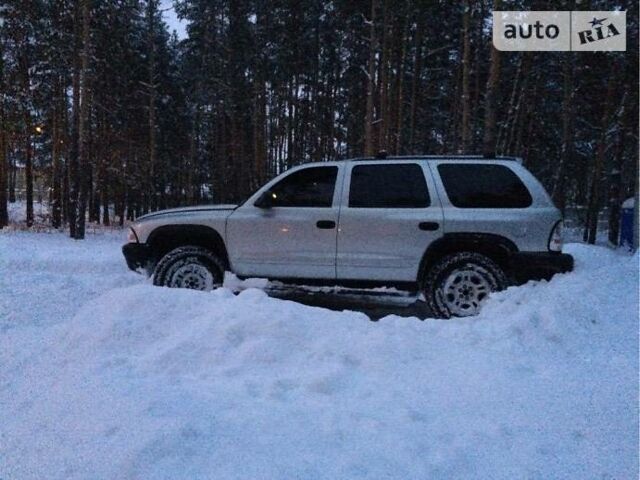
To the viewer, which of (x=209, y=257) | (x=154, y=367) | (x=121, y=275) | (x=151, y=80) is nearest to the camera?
(x=154, y=367)

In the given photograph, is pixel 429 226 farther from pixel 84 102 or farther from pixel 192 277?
pixel 84 102

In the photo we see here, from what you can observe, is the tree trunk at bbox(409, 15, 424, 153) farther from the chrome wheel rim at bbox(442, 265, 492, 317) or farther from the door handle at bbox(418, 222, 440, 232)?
the chrome wheel rim at bbox(442, 265, 492, 317)

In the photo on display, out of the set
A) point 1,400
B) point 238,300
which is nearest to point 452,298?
point 238,300

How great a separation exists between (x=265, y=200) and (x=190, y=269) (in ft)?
4.53

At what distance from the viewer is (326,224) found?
5602 millimetres

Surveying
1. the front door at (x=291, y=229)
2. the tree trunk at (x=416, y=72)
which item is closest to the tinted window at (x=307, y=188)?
the front door at (x=291, y=229)

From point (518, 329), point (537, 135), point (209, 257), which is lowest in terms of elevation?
point (518, 329)

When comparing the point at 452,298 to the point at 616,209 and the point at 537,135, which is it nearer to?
the point at 616,209

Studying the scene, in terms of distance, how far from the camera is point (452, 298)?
5.34 metres

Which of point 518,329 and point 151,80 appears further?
point 151,80

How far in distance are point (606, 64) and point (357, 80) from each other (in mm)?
11835

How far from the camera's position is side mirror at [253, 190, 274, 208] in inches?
228

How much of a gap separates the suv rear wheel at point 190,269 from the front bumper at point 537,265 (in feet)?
11.9

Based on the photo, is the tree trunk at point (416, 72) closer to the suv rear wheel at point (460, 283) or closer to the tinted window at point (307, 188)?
the tinted window at point (307, 188)
